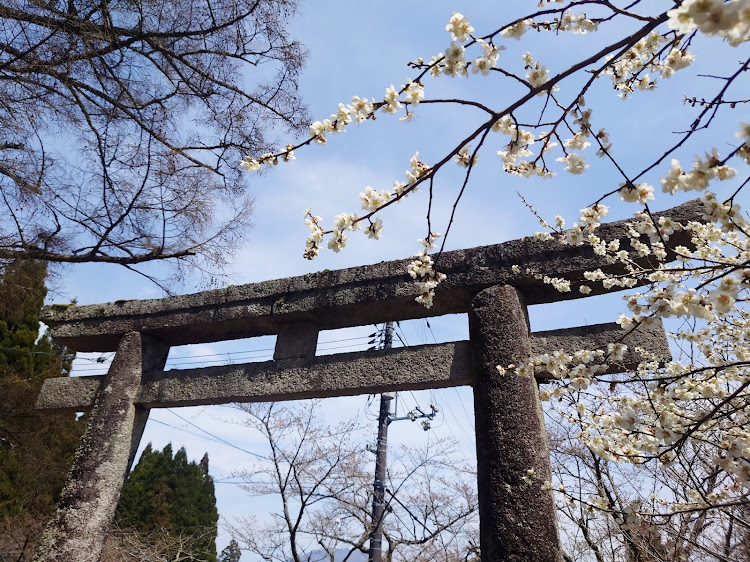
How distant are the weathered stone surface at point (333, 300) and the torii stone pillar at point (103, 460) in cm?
28

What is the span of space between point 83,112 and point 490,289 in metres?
3.54

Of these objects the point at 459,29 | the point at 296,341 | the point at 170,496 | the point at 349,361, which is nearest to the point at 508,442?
the point at 349,361

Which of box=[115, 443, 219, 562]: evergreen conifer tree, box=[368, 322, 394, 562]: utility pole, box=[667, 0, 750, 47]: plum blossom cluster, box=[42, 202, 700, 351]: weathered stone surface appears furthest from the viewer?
box=[115, 443, 219, 562]: evergreen conifer tree

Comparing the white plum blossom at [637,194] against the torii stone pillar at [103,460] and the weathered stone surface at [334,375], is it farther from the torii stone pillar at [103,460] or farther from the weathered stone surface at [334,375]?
the torii stone pillar at [103,460]

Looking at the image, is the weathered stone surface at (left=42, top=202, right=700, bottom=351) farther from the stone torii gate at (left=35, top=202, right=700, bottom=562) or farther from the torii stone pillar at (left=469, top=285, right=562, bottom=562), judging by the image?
the torii stone pillar at (left=469, top=285, right=562, bottom=562)

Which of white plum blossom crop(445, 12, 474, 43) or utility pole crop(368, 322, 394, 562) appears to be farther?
utility pole crop(368, 322, 394, 562)

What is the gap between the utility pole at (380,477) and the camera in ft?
31.3

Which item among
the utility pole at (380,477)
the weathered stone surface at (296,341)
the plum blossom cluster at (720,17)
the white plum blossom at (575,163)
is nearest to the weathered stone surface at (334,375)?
the weathered stone surface at (296,341)

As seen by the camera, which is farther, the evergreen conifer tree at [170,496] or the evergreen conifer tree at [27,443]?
the evergreen conifer tree at [170,496]

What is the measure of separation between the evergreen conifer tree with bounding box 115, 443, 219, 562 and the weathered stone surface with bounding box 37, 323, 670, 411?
40.9 feet

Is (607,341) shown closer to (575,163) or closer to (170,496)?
(575,163)

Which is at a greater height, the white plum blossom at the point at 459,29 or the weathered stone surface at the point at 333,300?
the weathered stone surface at the point at 333,300

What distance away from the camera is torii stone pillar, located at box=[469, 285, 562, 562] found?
246cm

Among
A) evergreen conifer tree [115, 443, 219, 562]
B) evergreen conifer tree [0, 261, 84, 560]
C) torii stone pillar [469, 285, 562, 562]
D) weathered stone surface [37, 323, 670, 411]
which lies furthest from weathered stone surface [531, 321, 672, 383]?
evergreen conifer tree [115, 443, 219, 562]
